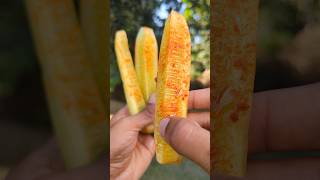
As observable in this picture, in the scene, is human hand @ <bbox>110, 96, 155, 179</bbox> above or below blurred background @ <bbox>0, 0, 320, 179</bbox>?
below

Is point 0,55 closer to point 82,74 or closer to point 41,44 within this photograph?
point 41,44

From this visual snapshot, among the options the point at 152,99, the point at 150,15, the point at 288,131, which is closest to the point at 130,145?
the point at 152,99

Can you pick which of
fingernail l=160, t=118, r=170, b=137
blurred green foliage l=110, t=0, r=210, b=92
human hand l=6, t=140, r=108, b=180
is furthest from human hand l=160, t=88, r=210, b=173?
human hand l=6, t=140, r=108, b=180

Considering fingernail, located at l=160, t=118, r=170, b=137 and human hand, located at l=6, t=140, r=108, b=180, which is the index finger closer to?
fingernail, located at l=160, t=118, r=170, b=137

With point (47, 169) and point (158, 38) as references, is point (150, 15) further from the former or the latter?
point (47, 169)

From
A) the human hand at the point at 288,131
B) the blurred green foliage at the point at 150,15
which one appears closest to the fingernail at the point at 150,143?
the blurred green foliage at the point at 150,15
